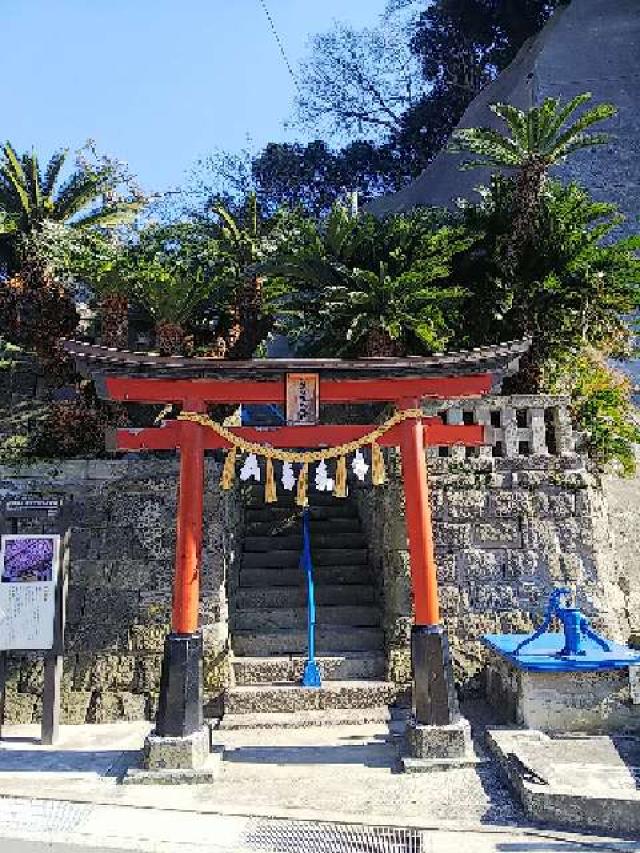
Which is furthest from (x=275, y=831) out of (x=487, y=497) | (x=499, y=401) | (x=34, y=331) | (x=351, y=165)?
(x=351, y=165)

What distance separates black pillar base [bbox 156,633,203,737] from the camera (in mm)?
6381

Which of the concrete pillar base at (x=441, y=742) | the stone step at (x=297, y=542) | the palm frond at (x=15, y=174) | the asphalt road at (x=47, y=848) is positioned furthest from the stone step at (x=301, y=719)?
the palm frond at (x=15, y=174)

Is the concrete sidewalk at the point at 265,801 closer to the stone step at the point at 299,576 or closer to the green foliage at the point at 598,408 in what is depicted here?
the stone step at the point at 299,576

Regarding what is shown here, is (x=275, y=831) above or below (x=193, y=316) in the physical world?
below

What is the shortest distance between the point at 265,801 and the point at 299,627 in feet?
11.0

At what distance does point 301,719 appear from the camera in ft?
24.6

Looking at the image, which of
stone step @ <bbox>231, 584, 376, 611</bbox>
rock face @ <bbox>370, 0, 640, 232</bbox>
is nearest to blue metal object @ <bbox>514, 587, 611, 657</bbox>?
stone step @ <bbox>231, 584, 376, 611</bbox>

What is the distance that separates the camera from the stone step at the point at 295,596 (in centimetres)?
931

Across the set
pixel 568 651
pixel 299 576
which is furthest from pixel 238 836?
pixel 299 576

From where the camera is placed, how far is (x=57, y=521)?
304 inches

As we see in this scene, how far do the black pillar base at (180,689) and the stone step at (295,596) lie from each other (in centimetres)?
260

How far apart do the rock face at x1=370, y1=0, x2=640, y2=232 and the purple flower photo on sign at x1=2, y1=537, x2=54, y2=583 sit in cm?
1781

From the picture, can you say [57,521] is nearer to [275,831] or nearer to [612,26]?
[275,831]

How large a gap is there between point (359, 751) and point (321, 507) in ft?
17.2
